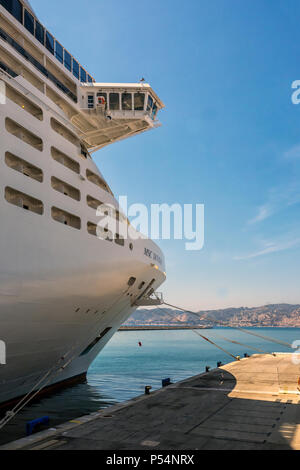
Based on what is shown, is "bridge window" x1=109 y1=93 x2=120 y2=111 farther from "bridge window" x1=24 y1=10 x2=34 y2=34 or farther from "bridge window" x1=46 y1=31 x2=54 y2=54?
"bridge window" x1=24 y1=10 x2=34 y2=34

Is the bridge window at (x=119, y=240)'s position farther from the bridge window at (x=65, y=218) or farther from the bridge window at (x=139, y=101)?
the bridge window at (x=139, y=101)

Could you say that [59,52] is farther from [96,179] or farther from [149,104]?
[96,179]

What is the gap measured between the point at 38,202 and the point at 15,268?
9.28 feet

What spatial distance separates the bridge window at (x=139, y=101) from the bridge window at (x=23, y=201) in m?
12.1

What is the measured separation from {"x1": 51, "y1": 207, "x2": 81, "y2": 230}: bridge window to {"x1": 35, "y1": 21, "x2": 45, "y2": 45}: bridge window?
34.7 ft

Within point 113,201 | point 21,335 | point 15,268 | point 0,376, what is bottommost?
point 0,376

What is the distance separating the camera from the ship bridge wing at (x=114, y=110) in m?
21.4

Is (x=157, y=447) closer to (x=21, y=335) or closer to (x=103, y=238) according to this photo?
(x=21, y=335)

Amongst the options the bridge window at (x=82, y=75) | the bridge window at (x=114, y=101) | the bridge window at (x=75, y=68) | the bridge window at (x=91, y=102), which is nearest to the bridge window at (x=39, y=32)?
the bridge window at (x=75, y=68)

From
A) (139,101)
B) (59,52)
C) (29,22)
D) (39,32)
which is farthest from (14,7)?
(139,101)

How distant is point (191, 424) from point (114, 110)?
17.8 meters

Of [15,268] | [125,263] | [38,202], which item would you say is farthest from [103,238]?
[15,268]

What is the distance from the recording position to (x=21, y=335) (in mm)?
13992
